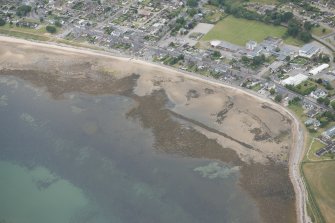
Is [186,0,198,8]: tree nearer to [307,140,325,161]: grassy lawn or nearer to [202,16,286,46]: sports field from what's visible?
[202,16,286,46]: sports field

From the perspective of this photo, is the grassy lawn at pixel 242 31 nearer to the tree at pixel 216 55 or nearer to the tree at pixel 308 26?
the tree at pixel 308 26

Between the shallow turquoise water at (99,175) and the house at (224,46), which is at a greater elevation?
the house at (224,46)

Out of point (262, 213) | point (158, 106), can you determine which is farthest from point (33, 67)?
point (262, 213)

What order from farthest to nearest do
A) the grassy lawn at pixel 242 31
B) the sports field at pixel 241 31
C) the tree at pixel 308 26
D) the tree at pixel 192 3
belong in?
1. the tree at pixel 192 3
2. the sports field at pixel 241 31
3. the grassy lawn at pixel 242 31
4. the tree at pixel 308 26

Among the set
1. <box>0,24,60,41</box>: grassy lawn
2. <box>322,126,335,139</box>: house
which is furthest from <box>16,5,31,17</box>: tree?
<box>322,126,335,139</box>: house

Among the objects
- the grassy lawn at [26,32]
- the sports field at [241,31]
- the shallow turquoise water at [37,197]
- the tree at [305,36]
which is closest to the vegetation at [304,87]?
the tree at [305,36]

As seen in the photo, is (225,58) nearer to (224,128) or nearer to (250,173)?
(224,128)
